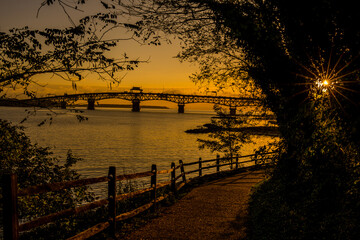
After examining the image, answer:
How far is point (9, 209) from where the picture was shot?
4.61 m

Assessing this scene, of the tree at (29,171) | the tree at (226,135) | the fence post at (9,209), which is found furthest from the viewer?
the tree at (226,135)

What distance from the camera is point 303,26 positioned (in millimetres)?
6988

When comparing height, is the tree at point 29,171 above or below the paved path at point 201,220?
above

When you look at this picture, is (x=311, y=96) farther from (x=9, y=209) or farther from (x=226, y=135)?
(x=226, y=135)

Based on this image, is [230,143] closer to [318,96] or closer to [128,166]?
[128,166]

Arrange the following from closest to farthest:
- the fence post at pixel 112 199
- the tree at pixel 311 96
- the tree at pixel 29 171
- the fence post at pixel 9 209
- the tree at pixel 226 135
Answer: the fence post at pixel 9 209 → the tree at pixel 311 96 → the fence post at pixel 112 199 → the tree at pixel 29 171 → the tree at pixel 226 135

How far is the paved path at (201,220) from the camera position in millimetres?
8125

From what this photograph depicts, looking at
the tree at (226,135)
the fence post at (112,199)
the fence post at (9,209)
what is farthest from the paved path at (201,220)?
the tree at (226,135)

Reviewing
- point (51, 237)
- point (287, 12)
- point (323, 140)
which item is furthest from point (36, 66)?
point (323, 140)

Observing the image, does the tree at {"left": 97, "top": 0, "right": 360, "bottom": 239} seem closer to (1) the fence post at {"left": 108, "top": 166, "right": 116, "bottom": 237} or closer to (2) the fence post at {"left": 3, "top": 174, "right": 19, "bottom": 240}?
(1) the fence post at {"left": 108, "top": 166, "right": 116, "bottom": 237}

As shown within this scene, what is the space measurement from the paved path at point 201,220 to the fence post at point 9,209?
11.9 feet

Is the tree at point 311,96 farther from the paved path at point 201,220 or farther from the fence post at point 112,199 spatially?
the fence post at point 112,199

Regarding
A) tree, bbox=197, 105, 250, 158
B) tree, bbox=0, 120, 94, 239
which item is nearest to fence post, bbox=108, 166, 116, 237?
tree, bbox=0, 120, 94, 239

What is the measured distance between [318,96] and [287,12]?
2.30 meters
